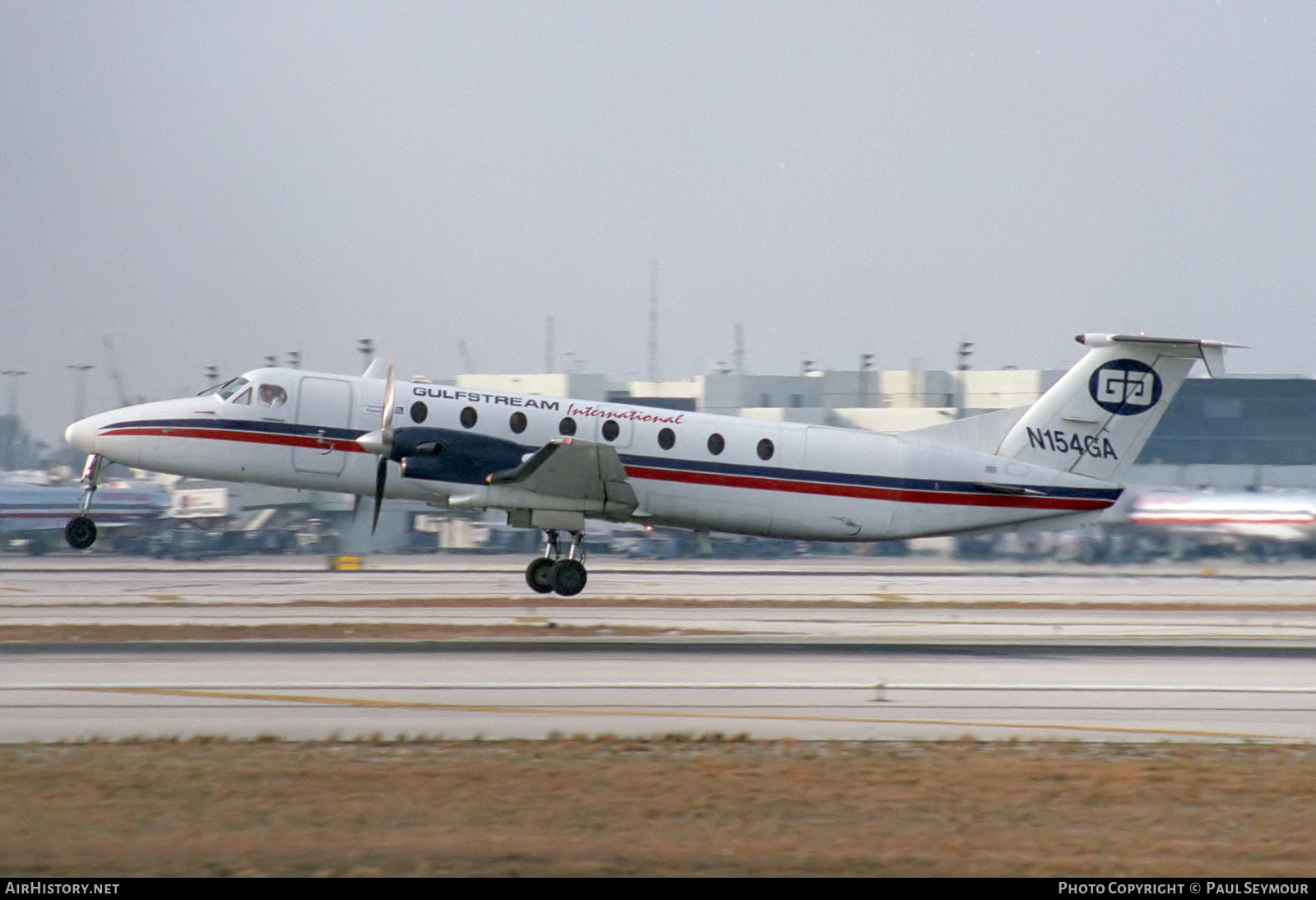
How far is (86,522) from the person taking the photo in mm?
22203

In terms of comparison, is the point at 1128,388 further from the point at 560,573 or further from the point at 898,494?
the point at 560,573

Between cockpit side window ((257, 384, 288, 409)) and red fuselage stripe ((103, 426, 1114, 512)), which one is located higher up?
cockpit side window ((257, 384, 288, 409))

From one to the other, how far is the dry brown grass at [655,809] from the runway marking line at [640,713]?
890 mm

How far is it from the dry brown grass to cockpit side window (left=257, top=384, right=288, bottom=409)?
10978mm

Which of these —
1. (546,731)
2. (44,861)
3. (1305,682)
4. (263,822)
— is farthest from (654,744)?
(1305,682)

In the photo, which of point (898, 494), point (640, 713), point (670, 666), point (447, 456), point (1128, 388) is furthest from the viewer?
point (1128, 388)

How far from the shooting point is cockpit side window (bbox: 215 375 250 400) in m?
22.2

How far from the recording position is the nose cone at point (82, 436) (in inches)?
888

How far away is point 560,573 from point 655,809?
40.1 feet

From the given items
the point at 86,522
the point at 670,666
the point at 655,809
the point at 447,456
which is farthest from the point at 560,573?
the point at 655,809

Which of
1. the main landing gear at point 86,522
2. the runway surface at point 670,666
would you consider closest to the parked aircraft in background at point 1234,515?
the runway surface at point 670,666

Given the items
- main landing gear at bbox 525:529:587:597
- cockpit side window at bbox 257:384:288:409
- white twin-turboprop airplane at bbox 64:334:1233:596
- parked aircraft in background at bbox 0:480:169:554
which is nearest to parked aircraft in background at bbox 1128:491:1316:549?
white twin-turboprop airplane at bbox 64:334:1233:596

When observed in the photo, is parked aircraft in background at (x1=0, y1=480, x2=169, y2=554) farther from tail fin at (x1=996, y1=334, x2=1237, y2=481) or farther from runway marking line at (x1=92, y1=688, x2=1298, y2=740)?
tail fin at (x1=996, y1=334, x2=1237, y2=481)

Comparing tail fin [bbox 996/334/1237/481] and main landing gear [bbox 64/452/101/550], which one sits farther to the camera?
tail fin [bbox 996/334/1237/481]
